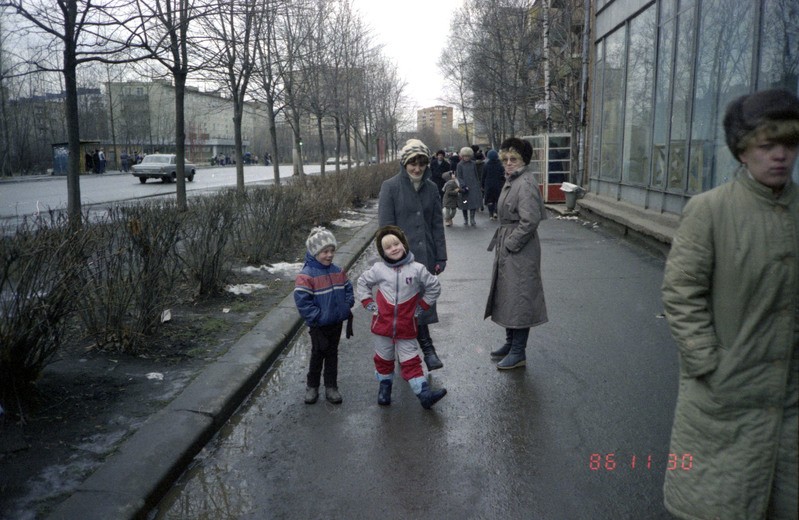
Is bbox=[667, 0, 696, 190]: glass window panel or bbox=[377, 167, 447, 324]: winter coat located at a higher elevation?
bbox=[667, 0, 696, 190]: glass window panel

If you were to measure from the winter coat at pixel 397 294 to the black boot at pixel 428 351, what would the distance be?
0.77 m

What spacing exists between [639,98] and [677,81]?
2.47 m

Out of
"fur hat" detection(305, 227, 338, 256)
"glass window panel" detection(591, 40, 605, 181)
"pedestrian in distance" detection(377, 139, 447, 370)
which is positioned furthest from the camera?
"glass window panel" detection(591, 40, 605, 181)

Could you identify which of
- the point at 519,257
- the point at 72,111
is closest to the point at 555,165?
the point at 72,111

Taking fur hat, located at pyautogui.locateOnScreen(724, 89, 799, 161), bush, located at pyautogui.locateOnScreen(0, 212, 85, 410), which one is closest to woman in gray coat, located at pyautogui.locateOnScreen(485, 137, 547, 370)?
fur hat, located at pyautogui.locateOnScreen(724, 89, 799, 161)

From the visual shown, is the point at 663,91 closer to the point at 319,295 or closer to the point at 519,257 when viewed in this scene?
the point at 519,257

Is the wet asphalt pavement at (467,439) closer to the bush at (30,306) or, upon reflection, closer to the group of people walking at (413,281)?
the group of people walking at (413,281)

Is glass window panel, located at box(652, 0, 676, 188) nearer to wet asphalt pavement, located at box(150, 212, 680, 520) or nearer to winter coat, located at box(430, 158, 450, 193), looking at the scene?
winter coat, located at box(430, 158, 450, 193)

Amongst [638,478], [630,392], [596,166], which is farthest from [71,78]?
[596,166]

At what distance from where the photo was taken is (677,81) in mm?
12289

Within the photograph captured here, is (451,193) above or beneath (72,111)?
beneath

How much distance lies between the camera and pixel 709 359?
2.27 m

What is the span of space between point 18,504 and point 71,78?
6287 mm

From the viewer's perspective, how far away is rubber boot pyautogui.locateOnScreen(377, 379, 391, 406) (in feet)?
14.9
